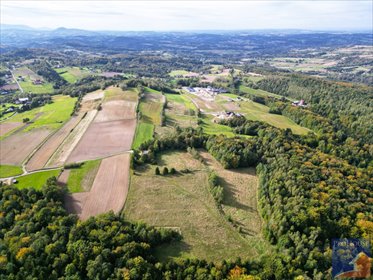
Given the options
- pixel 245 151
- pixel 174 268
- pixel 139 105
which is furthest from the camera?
pixel 139 105

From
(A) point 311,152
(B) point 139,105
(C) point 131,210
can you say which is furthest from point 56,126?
(A) point 311,152

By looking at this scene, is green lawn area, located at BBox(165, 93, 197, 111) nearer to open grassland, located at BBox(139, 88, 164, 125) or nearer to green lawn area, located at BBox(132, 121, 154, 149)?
open grassland, located at BBox(139, 88, 164, 125)

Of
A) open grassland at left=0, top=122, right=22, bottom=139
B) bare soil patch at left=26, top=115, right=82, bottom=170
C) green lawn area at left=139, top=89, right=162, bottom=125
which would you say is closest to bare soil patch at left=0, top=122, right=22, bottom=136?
open grassland at left=0, top=122, right=22, bottom=139

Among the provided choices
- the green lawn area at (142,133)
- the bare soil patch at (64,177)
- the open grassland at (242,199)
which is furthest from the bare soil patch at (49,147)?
the open grassland at (242,199)

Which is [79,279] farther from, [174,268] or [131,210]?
[131,210]

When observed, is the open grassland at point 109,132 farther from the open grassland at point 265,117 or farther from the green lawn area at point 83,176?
the open grassland at point 265,117

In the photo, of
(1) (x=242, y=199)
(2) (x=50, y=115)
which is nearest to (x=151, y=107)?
(2) (x=50, y=115)
